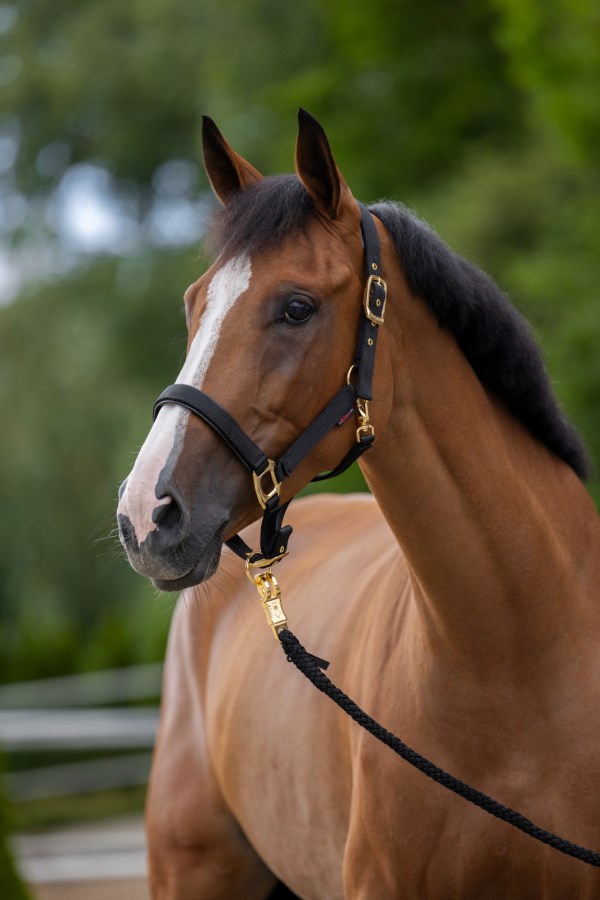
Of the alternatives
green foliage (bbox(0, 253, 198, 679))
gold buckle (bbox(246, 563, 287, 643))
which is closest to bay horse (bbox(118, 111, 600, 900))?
gold buckle (bbox(246, 563, 287, 643))

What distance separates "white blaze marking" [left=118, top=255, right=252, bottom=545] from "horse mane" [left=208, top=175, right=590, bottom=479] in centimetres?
8

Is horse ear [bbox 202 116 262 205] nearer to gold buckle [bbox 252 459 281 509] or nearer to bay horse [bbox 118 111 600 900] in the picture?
bay horse [bbox 118 111 600 900]

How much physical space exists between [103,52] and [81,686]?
1252 centimetres

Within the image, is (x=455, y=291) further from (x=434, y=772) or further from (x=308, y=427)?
(x=434, y=772)

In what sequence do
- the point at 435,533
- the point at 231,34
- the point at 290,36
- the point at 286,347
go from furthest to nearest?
the point at 231,34, the point at 290,36, the point at 435,533, the point at 286,347

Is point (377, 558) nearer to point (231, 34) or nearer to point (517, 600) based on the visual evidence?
point (517, 600)

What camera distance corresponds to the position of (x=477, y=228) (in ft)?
37.6

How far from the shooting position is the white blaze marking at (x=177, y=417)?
80.5 inches

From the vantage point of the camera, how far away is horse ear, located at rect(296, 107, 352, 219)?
7.34ft

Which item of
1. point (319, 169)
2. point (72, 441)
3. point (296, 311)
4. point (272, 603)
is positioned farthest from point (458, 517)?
point (72, 441)

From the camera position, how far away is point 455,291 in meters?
2.47

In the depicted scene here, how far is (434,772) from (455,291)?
41.9 inches

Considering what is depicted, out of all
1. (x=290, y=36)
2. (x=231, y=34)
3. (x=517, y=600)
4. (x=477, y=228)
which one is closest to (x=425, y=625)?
(x=517, y=600)

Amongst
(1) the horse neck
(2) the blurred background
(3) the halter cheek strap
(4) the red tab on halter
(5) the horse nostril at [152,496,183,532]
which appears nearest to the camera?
(5) the horse nostril at [152,496,183,532]
